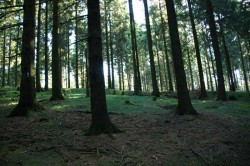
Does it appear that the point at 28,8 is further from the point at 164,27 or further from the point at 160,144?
the point at 164,27

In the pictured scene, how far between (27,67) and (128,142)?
263 inches

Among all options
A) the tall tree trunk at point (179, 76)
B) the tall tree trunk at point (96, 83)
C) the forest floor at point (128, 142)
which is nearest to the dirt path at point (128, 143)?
the forest floor at point (128, 142)

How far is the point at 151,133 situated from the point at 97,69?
312cm

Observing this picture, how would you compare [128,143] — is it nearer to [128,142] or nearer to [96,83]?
[128,142]

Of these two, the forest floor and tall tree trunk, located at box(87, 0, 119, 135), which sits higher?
tall tree trunk, located at box(87, 0, 119, 135)

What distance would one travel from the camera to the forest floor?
6.08m

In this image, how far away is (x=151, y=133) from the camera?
8.55 m

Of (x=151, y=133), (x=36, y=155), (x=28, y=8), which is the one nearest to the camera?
(x=36, y=155)

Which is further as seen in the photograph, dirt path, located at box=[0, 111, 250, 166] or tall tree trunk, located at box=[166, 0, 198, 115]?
tall tree trunk, located at box=[166, 0, 198, 115]

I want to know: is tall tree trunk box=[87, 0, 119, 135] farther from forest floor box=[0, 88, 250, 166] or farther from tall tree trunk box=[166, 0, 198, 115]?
tall tree trunk box=[166, 0, 198, 115]

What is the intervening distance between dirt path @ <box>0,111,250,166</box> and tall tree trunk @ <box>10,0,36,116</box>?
114 centimetres

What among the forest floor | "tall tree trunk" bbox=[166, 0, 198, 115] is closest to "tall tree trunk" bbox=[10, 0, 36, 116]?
the forest floor

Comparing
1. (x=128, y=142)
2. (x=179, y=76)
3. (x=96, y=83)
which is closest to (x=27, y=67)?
(x=96, y=83)

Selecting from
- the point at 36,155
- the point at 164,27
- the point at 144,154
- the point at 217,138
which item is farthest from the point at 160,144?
the point at 164,27
